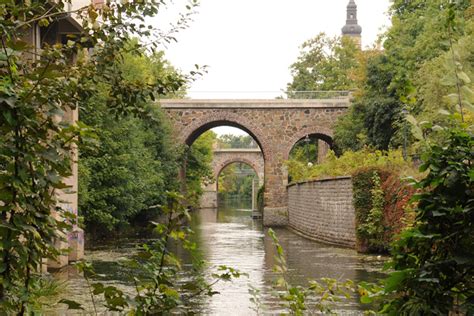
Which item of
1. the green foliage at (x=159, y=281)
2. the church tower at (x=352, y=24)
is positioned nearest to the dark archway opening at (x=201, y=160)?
the green foliage at (x=159, y=281)

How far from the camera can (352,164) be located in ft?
75.8

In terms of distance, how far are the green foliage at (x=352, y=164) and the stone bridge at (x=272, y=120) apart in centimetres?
459

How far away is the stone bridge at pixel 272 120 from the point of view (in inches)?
1388

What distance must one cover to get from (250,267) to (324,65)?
40.5m

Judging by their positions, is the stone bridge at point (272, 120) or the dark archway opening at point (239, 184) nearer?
the stone bridge at point (272, 120)

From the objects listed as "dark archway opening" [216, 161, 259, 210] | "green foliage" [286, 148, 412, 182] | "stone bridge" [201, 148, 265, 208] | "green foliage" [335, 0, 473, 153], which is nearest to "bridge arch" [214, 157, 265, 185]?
"stone bridge" [201, 148, 265, 208]

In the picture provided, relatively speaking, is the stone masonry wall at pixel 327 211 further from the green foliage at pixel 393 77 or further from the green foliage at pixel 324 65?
the green foliage at pixel 324 65

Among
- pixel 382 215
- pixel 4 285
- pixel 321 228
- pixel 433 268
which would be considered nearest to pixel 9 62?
pixel 4 285

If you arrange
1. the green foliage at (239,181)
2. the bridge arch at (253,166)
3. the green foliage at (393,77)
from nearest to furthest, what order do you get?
the green foliage at (393,77)
the bridge arch at (253,166)
the green foliage at (239,181)

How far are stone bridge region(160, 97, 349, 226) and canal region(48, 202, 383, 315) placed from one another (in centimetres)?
1029

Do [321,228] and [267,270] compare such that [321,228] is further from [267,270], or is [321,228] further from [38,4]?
[38,4]

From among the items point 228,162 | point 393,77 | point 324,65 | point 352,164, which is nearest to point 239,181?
point 228,162

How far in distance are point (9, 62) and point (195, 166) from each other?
4079cm

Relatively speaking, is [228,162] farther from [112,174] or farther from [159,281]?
[159,281]
